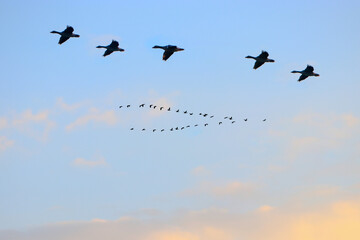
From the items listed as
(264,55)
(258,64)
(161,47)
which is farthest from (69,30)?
(264,55)

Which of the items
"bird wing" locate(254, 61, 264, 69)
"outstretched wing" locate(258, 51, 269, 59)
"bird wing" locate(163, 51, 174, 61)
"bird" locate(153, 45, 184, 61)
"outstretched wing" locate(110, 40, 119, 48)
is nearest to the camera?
"bird" locate(153, 45, 184, 61)

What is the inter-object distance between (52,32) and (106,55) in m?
14.4

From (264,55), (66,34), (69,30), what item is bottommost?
(264,55)

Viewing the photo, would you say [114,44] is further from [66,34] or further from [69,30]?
[66,34]

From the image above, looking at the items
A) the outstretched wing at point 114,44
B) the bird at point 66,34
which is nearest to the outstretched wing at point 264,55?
the outstretched wing at point 114,44

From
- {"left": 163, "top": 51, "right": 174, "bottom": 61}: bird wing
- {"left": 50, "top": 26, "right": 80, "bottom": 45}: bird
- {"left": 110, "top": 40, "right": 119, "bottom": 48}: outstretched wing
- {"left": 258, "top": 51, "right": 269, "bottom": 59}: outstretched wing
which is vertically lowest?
{"left": 163, "top": 51, "right": 174, "bottom": 61}: bird wing

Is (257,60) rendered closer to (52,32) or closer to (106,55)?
(106,55)

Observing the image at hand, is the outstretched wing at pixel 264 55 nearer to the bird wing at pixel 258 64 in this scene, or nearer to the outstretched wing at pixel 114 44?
the bird wing at pixel 258 64

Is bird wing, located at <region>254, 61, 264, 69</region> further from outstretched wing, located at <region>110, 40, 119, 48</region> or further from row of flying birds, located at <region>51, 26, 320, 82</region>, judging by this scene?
outstretched wing, located at <region>110, 40, 119, 48</region>

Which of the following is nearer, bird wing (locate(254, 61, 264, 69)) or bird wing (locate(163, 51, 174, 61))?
bird wing (locate(163, 51, 174, 61))

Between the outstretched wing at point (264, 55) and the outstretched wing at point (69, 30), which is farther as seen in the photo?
the outstretched wing at point (264, 55)

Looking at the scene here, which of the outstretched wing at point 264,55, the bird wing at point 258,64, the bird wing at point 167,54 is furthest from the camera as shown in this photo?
the bird wing at point 258,64

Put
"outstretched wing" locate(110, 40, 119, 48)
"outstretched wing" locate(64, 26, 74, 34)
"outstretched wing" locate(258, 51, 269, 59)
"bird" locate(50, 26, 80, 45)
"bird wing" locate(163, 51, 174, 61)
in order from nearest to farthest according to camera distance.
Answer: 1. "bird wing" locate(163, 51, 174, 61)
2. "outstretched wing" locate(64, 26, 74, 34)
3. "bird" locate(50, 26, 80, 45)
4. "outstretched wing" locate(110, 40, 119, 48)
5. "outstretched wing" locate(258, 51, 269, 59)

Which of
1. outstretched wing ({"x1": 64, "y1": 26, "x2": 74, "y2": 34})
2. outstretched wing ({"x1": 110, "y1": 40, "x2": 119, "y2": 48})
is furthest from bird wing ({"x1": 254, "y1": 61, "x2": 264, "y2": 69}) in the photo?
outstretched wing ({"x1": 64, "y1": 26, "x2": 74, "y2": 34})
